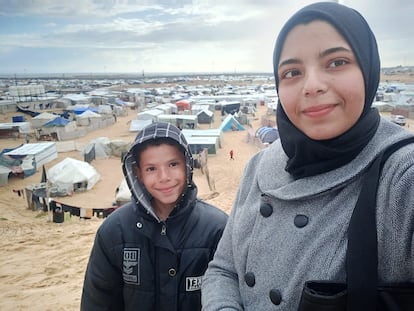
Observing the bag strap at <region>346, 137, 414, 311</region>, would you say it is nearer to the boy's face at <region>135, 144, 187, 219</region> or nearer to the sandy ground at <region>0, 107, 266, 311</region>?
the boy's face at <region>135, 144, 187, 219</region>

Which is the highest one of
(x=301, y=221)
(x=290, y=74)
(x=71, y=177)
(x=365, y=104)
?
(x=290, y=74)

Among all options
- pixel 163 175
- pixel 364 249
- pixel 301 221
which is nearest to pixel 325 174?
pixel 301 221

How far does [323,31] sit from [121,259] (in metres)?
1.80

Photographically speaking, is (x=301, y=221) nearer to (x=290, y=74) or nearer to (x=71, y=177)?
(x=290, y=74)

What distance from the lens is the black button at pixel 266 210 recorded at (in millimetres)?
1346

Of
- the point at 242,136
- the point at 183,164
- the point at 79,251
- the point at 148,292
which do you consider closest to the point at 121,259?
the point at 148,292

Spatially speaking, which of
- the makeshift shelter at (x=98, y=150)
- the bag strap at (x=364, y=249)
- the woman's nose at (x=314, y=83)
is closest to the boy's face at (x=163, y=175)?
the woman's nose at (x=314, y=83)

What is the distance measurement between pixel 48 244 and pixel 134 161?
21.3 ft

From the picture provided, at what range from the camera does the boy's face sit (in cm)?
222

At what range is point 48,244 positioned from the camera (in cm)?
760

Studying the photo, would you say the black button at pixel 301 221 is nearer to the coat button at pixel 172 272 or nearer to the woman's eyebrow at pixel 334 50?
the woman's eyebrow at pixel 334 50

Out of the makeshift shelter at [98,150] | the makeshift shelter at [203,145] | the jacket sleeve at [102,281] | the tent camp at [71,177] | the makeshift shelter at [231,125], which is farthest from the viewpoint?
the makeshift shelter at [231,125]

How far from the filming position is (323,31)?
116cm

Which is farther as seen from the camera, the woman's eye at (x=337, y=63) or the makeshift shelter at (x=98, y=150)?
the makeshift shelter at (x=98, y=150)
